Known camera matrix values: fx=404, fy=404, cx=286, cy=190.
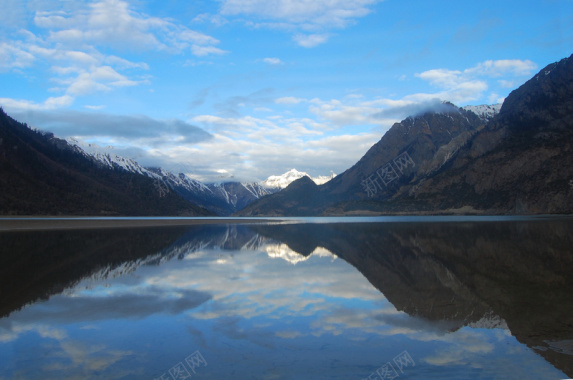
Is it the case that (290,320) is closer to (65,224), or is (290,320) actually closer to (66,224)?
(66,224)

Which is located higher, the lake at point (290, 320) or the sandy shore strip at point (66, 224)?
the lake at point (290, 320)

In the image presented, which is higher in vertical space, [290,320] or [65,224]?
[290,320]

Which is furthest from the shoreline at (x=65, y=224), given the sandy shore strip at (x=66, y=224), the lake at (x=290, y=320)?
the lake at (x=290, y=320)

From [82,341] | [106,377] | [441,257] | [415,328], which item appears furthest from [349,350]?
[441,257]

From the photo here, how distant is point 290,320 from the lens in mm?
15875

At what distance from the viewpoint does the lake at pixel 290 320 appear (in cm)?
1094

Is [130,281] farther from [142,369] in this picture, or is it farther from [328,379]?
[328,379]

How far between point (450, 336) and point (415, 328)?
1339 millimetres

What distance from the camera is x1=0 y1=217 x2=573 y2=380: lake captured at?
1094cm

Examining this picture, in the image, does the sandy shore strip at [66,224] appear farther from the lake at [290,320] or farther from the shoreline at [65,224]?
the lake at [290,320]

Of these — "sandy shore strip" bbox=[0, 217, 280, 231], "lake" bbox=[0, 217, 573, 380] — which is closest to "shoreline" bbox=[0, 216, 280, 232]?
"sandy shore strip" bbox=[0, 217, 280, 231]

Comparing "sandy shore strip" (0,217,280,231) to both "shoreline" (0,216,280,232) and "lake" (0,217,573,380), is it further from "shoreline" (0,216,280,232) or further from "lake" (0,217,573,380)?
"lake" (0,217,573,380)

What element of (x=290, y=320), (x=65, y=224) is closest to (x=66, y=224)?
(x=65, y=224)

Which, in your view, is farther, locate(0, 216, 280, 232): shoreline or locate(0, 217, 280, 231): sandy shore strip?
locate(0, 217, 280, 231): sandy shore strip
